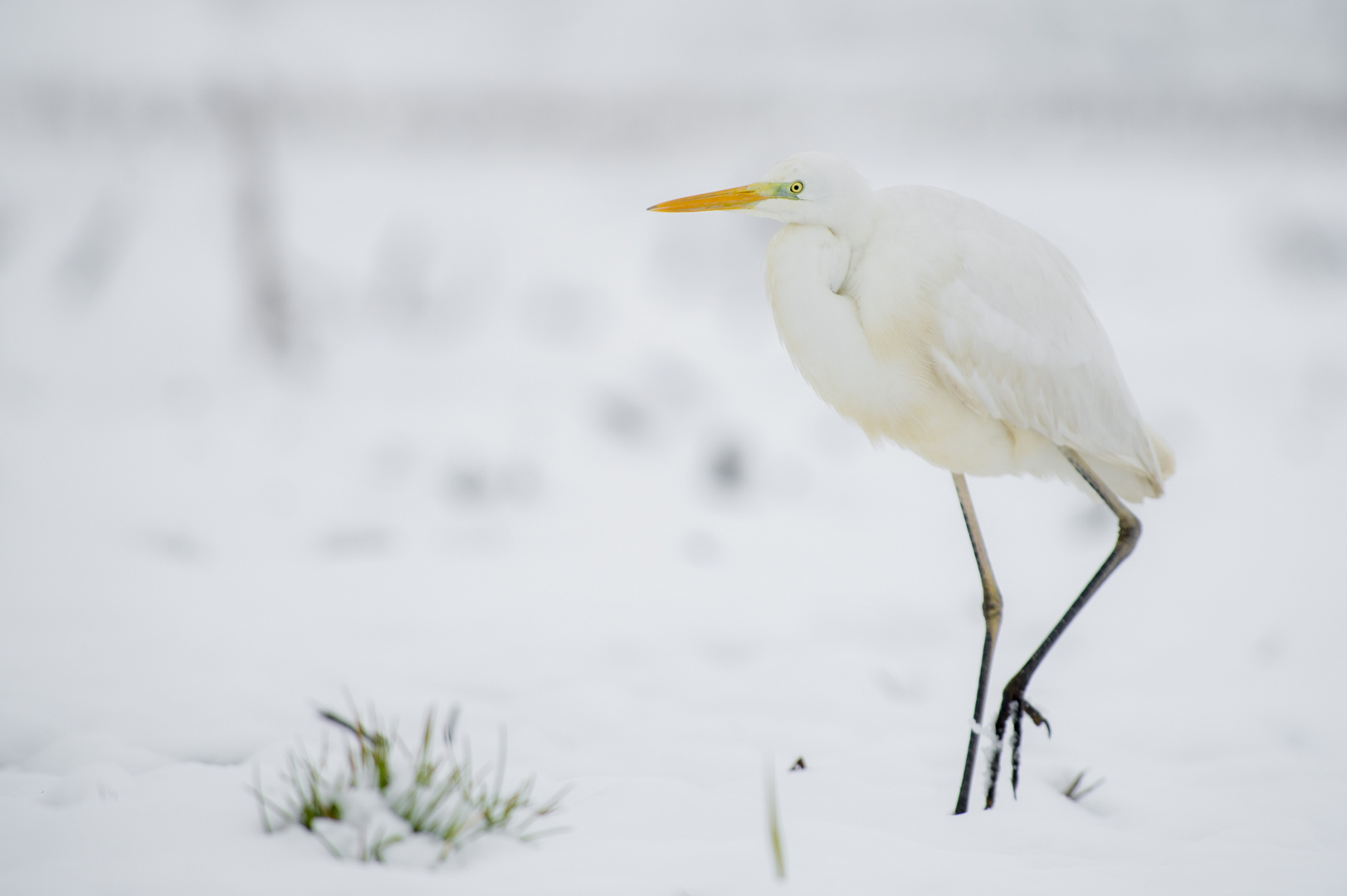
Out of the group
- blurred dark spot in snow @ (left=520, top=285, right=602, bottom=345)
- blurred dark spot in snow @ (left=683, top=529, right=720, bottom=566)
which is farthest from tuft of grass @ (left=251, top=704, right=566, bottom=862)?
blurred dark spot in snow @ (left=520, top=285, right=602, bottom=345)

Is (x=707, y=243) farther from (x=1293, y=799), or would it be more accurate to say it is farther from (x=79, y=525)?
(x=1293, y=799)

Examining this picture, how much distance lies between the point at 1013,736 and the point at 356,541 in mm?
2427

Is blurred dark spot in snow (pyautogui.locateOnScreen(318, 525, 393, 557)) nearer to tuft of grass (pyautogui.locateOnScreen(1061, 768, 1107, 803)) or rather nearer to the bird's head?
the bird's head

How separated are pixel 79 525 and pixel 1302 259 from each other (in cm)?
718

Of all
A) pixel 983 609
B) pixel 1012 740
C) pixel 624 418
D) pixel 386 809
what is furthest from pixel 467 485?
pixel 386 809

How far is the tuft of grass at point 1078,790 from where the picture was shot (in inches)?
62.9

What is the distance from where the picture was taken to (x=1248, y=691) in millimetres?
2328

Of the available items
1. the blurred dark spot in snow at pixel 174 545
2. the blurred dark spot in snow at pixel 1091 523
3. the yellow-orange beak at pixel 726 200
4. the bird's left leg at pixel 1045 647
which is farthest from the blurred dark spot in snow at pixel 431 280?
the bird's left leg at pixel 1045 647

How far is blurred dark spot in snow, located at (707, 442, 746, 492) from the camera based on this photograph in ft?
13.7

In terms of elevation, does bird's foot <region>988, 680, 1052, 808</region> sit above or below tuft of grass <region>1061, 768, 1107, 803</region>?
above

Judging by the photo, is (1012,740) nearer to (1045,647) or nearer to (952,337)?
(1045,647)

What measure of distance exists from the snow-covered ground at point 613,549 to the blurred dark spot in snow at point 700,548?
2 centimetres

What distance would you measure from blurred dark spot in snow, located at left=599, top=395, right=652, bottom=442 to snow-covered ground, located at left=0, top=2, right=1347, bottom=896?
3 centimetres

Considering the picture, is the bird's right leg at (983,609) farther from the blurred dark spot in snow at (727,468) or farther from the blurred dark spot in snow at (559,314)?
the blurred dark spot in snow at (559,314)
